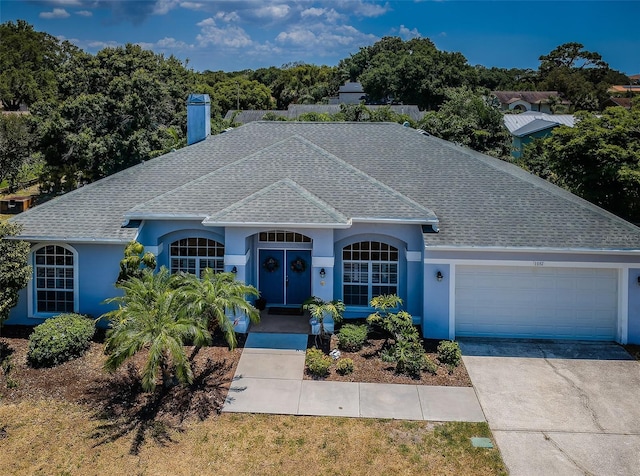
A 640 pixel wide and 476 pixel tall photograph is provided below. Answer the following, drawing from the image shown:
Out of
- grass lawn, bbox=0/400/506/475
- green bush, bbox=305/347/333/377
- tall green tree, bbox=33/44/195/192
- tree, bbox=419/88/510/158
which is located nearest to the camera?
grass lawn, bbox=0/400/506/475

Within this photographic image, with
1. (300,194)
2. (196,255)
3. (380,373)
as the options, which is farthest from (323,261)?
(196,255)

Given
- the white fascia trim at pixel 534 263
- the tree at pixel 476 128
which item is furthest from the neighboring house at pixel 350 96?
the white fascia trim at pixel 534 263

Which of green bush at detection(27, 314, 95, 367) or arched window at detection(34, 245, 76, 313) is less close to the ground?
arched window at detection(34, 245, 76, 313)

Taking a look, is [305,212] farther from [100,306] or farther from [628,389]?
[628,389]

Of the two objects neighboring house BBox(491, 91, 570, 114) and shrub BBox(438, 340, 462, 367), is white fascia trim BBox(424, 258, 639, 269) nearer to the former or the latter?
shrub BBox(438, 340, 462, 367)

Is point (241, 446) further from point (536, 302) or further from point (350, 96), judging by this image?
point (350, 96)

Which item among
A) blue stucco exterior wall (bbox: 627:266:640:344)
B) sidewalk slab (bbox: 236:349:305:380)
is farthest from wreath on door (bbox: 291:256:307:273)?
blue stucco exterior wall (bbox: 627:266:640:344)
